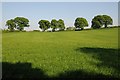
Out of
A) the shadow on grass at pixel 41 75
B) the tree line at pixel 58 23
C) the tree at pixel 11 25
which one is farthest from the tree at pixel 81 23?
the shadow on grass at pixel 41 75

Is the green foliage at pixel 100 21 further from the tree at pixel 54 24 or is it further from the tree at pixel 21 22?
the tree at pixel 21 22

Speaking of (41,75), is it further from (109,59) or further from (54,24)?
(54,24)

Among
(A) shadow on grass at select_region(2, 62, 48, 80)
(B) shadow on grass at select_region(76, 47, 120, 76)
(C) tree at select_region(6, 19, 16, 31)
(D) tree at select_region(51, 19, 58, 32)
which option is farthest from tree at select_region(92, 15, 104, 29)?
(A) shadow on grass at select_region(2, 62, 48, 80)

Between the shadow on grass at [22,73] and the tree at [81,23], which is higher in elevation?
the tree at [81,23]

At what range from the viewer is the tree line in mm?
162875

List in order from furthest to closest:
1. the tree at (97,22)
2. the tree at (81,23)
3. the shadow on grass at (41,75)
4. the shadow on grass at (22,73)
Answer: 1. the tree at (81,23)
2. the tree at (97,22)
3. the shadow on grass at (22,73)
4. the shadow on grass at (41,75)

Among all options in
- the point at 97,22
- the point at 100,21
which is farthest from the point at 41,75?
the point at 100,21

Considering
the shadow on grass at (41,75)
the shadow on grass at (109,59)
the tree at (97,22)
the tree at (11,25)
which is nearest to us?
the shadow on grass at (41,75)

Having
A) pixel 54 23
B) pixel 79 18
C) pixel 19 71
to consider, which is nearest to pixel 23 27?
pixel 54 23

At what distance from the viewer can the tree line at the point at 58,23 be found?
162875mm

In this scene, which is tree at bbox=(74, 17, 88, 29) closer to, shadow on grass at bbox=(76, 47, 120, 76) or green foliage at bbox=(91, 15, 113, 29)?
green foliage at bbox=(91, 15, 113, 29)

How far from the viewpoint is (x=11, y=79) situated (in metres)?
9.95

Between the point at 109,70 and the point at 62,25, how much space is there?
561ft

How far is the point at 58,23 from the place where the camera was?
181 metres
